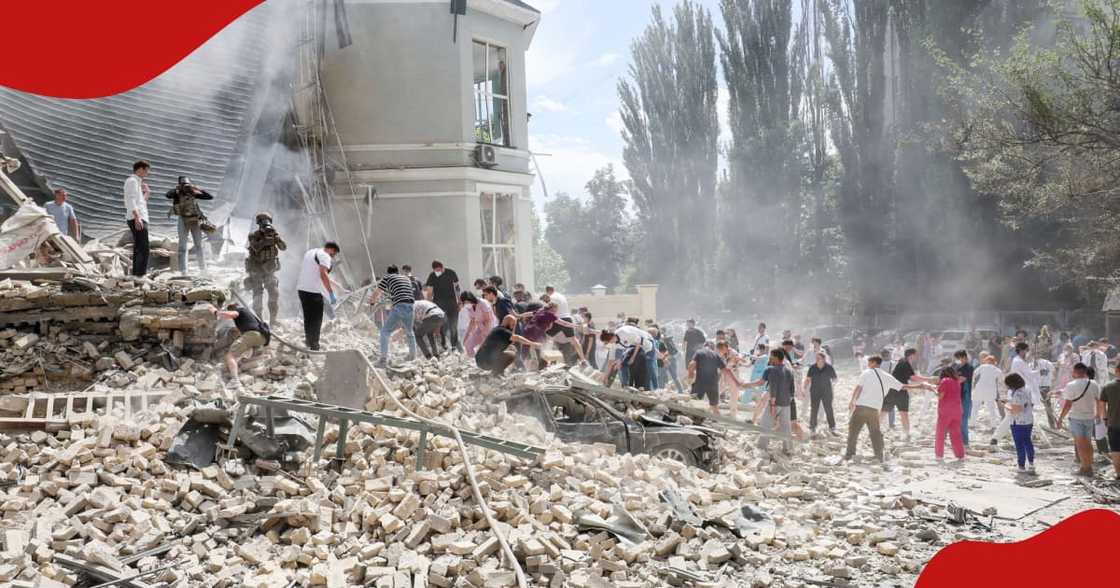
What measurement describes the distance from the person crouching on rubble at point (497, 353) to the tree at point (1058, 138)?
13865 mm

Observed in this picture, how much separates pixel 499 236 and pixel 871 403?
10430 millimetres

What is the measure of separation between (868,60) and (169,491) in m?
31.7

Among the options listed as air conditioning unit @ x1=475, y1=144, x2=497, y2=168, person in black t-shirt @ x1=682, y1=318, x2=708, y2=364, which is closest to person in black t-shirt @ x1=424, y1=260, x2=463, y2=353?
person in black t-shirt @ x1=682, y1=318, x2=708, y2=364

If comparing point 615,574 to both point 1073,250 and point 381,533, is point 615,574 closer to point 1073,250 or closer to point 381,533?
point 381,533

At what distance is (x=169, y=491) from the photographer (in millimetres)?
6598

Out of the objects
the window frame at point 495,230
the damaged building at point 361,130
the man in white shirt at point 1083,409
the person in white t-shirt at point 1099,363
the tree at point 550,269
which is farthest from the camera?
the tree at point 550,269

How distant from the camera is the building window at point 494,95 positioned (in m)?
18.2

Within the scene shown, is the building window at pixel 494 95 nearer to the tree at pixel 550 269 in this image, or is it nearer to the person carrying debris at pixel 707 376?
Answer: the person carrying debris at pixel 707 376

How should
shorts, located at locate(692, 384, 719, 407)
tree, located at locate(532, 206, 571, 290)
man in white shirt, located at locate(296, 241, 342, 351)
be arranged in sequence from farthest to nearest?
tree, located at locate(532, 206, 571, 290) < shorts, located at locate(692, 384, 719, 407) < man in white shirt, located at locate(296, 241, 342, 351)

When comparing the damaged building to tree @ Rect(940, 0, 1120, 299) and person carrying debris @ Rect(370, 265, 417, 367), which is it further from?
tree @ Rect(940, 0, 1120, 299)

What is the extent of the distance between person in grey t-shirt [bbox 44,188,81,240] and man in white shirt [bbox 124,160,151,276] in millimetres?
1976

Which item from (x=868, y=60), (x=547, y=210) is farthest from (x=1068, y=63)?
(x=547, y=210)

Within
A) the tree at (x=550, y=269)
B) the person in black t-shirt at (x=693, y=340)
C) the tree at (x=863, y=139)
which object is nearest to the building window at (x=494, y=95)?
the person in black t-shirt at (x=693, y=340)

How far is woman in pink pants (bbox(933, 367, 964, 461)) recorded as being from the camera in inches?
406
